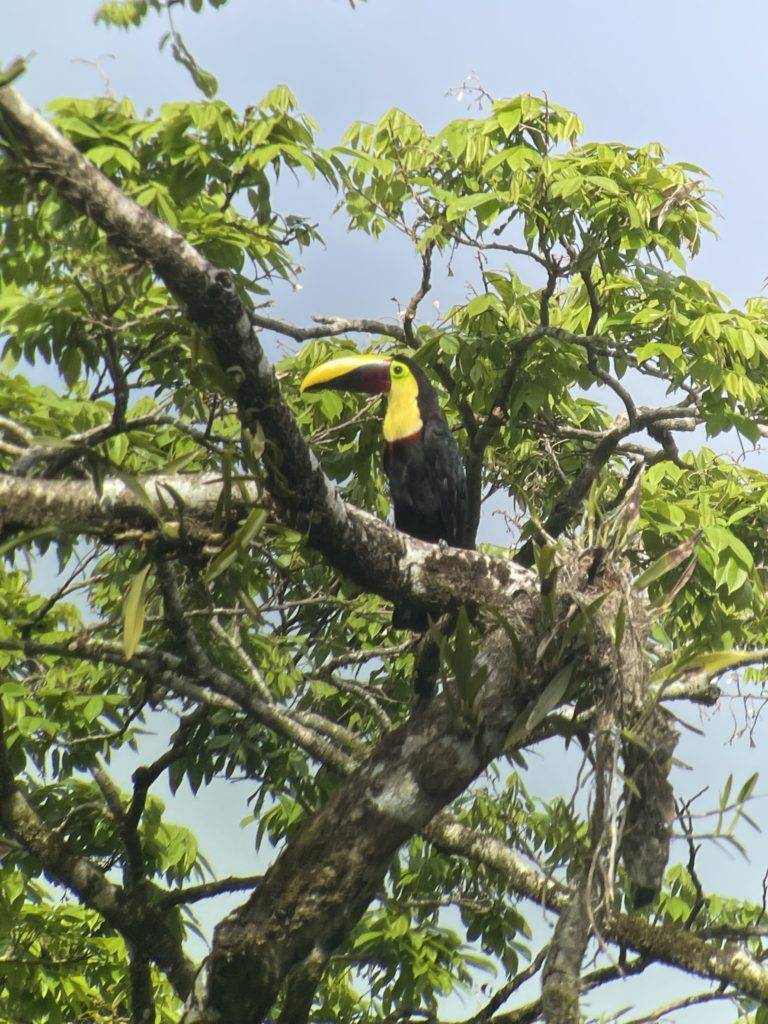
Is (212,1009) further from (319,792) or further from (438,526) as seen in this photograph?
(438,526)

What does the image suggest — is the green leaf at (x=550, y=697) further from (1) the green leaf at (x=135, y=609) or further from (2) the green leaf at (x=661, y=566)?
(1) the green leaf at (x=135, y=609)

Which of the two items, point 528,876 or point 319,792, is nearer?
point 528,876

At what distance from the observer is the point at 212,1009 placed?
3.23 meters

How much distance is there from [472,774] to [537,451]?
3.07m

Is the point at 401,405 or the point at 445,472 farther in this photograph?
the point at 401,405

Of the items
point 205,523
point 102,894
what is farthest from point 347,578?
point 102,894

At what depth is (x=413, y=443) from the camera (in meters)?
5.43

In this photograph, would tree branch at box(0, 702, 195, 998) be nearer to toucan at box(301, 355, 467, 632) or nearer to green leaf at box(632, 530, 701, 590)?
toucan at box(301, 355, 467, 632)

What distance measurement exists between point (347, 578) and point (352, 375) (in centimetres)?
205

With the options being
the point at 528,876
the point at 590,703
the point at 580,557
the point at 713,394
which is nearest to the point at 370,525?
the point at 580,557

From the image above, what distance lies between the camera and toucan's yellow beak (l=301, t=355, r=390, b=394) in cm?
532

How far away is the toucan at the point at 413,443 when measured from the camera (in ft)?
17.7

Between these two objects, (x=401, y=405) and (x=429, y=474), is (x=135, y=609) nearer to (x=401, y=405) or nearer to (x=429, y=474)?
(x=429, y=474)

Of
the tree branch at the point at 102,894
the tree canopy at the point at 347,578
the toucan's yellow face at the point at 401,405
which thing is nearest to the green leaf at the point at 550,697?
the tree canopy at the point at 347,578
